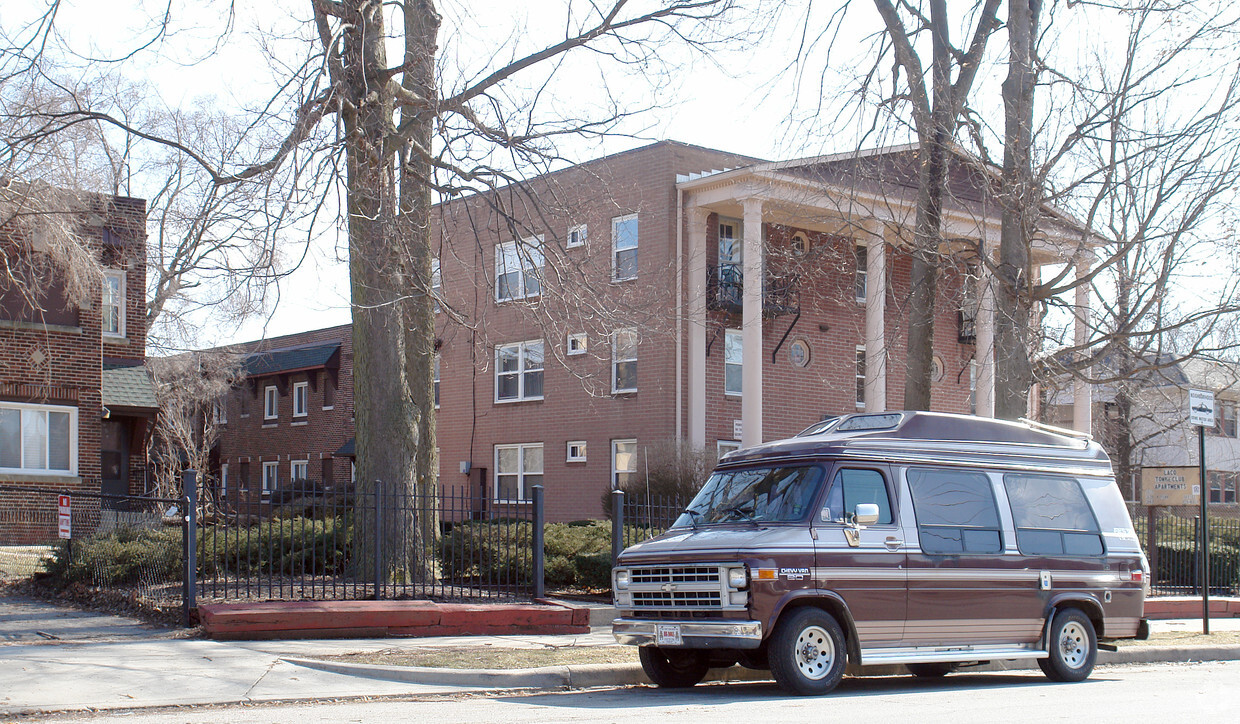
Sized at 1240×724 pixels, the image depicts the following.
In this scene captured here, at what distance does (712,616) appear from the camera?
9.55 m

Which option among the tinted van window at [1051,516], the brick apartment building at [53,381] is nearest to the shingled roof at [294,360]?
the brick apartment building at [53,381]

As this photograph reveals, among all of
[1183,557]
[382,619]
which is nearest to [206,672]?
[382,619]

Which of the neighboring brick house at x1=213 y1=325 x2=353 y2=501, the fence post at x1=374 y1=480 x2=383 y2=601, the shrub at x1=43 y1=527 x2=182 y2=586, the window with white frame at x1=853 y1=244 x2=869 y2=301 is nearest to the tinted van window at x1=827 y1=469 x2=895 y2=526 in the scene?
the fence post at x1=374 y1=480 x2=383 y2=601

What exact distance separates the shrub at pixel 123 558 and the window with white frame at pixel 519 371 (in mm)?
17029

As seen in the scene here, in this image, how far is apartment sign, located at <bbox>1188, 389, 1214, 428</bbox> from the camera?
51.8 feet

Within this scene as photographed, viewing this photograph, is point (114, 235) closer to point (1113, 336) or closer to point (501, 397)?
point (501, 397)

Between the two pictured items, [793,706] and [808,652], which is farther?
[808,652]

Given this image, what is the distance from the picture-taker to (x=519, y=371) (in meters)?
32.4

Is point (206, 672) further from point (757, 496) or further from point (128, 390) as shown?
point (128, 390)

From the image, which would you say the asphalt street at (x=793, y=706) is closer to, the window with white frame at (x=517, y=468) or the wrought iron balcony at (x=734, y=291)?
the wrought iron balcony at (x=734, y=291)

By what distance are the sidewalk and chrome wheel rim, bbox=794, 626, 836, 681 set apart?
176cm

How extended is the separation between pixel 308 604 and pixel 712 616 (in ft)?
15.6

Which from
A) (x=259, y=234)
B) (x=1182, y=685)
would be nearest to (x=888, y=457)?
(x=1182, y=685)

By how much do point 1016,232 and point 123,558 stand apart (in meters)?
12.4
